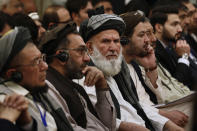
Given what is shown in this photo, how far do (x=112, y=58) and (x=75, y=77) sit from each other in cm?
92

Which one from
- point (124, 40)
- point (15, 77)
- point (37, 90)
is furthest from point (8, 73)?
point (124, 40)

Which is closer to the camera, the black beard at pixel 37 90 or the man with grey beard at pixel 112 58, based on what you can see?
the black beard at pixel 37 90

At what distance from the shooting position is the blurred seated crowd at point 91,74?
3.97 m

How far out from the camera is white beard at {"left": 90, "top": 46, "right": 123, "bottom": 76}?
561 centimetres

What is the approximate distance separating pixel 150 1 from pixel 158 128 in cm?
603

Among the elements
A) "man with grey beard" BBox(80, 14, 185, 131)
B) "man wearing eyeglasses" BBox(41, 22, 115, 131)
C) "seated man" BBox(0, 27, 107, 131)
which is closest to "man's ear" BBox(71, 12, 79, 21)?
"man with grey beard" BBox(80, 14, 185, 131)

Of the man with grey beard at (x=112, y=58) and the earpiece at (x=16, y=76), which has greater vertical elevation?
the earpiece at (x=16, y=76)

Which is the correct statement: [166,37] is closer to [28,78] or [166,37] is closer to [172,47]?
[172,47]

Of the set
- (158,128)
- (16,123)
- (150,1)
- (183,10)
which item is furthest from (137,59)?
(150,1)

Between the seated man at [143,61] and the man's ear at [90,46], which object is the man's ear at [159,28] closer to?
the seated man at [143,61]

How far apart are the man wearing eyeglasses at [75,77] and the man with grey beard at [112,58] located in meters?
0.54

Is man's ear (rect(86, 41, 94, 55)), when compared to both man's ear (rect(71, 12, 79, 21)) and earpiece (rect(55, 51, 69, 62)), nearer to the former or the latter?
earpiece (rect(55, 51, 69, 62))

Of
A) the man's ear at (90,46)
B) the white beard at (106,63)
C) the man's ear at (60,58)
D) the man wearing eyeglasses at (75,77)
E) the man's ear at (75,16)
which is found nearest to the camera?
the man wearing eyeglasses at (75,77)

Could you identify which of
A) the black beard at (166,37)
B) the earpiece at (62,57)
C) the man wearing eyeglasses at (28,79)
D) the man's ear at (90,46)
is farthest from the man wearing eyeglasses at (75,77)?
the black beard at (166,37)
